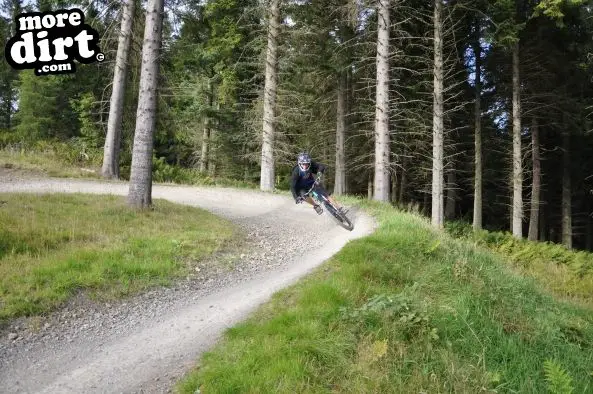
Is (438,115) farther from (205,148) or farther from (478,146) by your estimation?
(205,148)

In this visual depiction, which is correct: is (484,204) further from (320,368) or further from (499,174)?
(320,368)

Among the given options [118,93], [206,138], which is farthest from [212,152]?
[118,93]

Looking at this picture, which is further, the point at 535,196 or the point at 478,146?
the point at 535,196

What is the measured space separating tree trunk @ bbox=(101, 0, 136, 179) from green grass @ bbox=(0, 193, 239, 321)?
25.0 feet

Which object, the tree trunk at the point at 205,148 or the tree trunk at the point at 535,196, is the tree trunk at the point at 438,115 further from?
the tree trunk at the point at 205,148

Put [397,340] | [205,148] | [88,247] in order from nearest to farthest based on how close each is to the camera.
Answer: [397,340]
[88,247]
[205,148]

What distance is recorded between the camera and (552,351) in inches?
207

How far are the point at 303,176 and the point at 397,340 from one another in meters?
7.34

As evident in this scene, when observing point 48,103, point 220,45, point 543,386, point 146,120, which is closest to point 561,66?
point 220,45

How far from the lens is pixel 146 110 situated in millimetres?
10930

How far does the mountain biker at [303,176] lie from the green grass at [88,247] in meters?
2.07

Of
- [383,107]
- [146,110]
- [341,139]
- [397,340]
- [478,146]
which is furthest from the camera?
[341,139]

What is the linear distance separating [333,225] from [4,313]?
885 centimetres

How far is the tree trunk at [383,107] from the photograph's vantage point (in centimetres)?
1611
